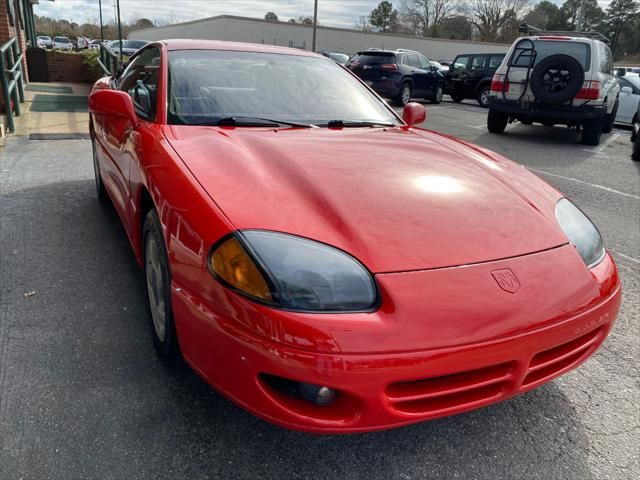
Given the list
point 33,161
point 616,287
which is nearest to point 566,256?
point 616,287

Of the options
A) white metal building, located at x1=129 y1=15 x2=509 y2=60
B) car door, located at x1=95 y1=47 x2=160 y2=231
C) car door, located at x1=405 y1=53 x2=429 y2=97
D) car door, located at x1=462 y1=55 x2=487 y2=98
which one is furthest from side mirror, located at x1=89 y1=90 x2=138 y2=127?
white metal building, located at x1=129 y1=15 x2=509 y2=60

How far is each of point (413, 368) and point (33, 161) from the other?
5720 mm

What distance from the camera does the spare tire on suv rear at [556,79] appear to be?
8.16 meters

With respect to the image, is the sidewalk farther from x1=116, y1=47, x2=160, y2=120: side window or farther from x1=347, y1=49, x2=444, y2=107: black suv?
x1=347, y1=49, x2=444, y2=107: black suv

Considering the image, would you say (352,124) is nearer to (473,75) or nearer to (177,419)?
(177,419)

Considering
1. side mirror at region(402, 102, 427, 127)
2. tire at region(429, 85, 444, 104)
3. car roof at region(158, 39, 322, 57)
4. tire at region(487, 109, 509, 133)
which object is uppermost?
car roof at region(158, 39, 322, 57)

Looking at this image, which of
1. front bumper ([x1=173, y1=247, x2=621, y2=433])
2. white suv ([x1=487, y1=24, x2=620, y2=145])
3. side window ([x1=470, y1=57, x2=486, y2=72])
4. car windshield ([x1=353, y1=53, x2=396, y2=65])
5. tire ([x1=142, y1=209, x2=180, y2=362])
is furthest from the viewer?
side window ([x1=470, y1=57, x2=486, y2=72])

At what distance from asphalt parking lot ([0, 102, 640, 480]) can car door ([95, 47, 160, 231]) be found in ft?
1.80

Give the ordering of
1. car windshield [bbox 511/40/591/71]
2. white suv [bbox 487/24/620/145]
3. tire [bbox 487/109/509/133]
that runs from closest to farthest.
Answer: white suv [bbox 487/24/620/145]
car windshield [bbox 511/40/591/71]
tire [bbox 487/109/509/133]

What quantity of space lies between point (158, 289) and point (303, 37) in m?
47.2

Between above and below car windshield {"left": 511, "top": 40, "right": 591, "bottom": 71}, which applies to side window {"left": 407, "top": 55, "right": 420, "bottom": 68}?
below

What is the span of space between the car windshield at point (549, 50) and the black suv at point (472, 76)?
6.82m

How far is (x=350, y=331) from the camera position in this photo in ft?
4.70

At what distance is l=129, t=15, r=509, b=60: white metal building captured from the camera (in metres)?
42.5
